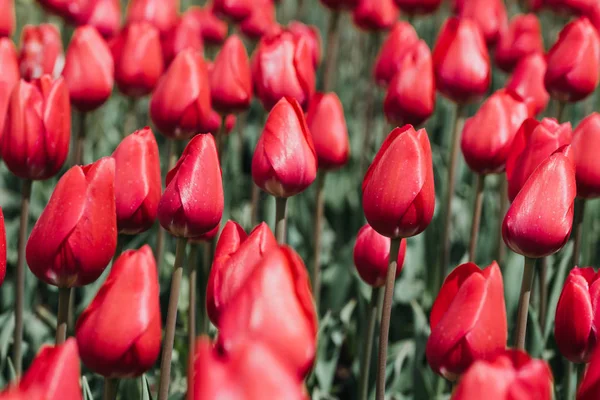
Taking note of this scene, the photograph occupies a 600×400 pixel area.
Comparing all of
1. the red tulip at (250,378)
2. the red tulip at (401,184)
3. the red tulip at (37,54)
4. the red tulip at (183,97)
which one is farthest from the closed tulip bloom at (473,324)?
the red tulip at (37,54)

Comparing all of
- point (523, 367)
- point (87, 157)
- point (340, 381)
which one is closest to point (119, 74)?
point (87, 157)

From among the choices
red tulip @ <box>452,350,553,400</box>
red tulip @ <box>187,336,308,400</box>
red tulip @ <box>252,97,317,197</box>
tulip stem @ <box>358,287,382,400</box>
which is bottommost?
tulip stem @ <box>358,287,382,400</box>

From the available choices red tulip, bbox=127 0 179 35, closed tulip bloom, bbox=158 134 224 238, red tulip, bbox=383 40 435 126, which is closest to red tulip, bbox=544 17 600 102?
red tulip, bbox=383 40 435 126

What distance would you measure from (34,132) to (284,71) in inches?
25.5

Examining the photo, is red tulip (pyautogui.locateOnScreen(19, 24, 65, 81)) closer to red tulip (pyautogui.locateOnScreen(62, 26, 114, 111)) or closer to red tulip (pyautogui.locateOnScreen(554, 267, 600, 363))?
red tulip (pyautogui.locateOnScreen(62, 26, 114, 111))

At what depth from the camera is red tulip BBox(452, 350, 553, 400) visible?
2.49 ft

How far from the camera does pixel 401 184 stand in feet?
4.27

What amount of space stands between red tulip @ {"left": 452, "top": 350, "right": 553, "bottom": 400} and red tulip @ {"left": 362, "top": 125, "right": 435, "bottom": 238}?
52 centimetres

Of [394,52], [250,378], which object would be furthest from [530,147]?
[250,378]

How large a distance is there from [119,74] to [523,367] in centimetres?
164

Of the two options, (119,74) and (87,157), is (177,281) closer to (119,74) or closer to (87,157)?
(119,74)

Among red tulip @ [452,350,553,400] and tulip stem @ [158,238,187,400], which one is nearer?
red tulip @ [452,350,553,400]

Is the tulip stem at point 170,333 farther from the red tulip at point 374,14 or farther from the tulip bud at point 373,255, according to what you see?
the red tulip at point 374,14

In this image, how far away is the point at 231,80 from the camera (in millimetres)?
2072
